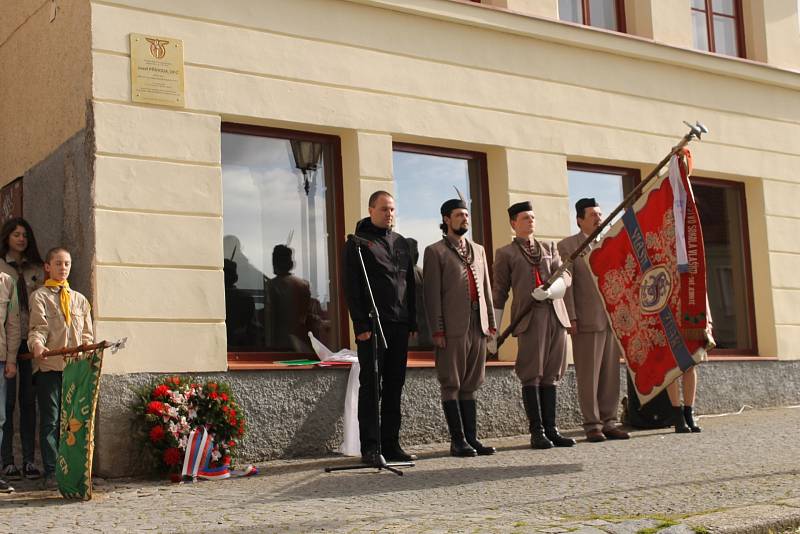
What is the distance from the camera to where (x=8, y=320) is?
8.06m

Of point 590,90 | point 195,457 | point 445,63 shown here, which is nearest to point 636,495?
point 195,457

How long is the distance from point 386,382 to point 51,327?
2430 millimetres

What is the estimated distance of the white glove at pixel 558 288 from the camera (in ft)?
30.6

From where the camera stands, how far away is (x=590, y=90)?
11891 millimetres

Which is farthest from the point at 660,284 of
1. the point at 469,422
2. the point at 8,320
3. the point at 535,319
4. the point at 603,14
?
the point at 603,14

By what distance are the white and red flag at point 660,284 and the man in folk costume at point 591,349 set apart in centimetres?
99

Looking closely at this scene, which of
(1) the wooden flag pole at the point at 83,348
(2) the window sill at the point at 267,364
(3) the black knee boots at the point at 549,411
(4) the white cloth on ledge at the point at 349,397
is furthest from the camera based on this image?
(3) the black knee boots at the point at 549,411

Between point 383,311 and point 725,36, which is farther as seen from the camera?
point 725,36

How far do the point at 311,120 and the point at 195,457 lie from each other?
3.23 m

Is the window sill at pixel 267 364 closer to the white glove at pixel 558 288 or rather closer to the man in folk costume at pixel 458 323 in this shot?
the man in folk costume at pixel 458 323

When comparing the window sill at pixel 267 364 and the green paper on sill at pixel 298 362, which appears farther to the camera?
the green paper on sill at pixel 298 362

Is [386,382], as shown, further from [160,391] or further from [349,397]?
[160,391]

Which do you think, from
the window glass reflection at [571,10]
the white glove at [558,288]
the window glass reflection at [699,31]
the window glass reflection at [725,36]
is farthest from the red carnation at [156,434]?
the window glass reflection at [725,36]

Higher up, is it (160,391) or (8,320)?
(8,320)
